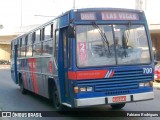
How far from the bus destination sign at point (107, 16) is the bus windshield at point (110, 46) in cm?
21

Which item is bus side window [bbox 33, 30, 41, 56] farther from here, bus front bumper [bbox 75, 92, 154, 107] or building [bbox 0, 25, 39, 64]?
building [bbox 0, 25, 39, 64]

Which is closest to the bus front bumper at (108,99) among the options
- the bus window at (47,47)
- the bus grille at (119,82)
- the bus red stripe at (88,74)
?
the bus grille at (119,82)

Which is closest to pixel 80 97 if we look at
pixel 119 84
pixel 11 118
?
pixel 119 84

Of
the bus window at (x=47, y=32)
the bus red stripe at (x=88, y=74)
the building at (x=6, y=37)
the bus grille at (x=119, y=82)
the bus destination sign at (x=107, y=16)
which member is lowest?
the bus grille at (x=119, y=82)

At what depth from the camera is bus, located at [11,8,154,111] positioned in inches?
361

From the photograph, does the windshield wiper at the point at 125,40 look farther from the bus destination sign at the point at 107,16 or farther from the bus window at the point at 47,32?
the bus window at the point at 47,32

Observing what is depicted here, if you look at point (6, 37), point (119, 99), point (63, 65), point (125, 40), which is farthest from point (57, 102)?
point (6, 37)

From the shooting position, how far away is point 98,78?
362 inches

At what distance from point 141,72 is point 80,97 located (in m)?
1.80

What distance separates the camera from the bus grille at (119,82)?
9.19 m

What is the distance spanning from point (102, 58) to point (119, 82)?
755 mm

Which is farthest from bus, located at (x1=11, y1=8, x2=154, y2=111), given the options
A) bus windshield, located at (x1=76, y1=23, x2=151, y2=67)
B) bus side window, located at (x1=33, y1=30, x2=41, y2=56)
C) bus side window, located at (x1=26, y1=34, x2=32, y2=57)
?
bus side window, located at (x1=26, y1=34, x2=32, y2=57)

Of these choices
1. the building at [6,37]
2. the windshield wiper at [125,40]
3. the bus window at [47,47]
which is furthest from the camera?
the building at [6,37]

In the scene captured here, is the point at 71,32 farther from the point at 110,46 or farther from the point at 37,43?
the point at 37,43
